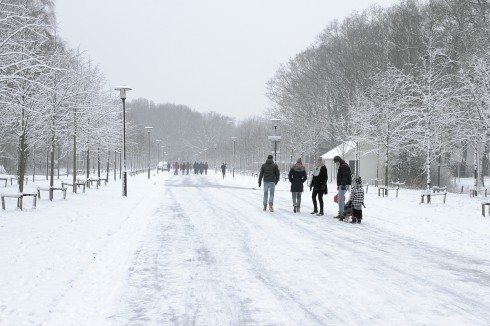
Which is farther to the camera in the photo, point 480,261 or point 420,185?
point 420,185

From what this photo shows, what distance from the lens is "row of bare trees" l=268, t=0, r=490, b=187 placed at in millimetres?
24953

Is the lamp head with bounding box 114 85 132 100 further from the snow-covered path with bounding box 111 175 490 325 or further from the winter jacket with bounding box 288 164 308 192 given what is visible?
the snow-covered path with bounding box 111 175 490 325

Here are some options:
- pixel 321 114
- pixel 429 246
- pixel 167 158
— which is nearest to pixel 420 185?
pixel 321 114

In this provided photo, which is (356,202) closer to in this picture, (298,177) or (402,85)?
(298,177)

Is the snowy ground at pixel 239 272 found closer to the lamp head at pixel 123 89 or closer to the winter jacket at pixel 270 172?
the winter jacket at pixel 270 172

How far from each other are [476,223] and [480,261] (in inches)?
234

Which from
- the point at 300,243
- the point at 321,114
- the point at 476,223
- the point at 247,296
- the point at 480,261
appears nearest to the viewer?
the point at 247,296

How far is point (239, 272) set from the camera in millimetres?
6828

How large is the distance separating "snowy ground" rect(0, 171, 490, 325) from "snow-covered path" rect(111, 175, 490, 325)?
16 millimetres

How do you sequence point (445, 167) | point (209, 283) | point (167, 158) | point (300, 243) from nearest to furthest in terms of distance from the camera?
point (209, 283) < point (300, 243) < point (445, 167) < point (167, 158)

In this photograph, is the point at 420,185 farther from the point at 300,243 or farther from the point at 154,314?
the point at 154,314

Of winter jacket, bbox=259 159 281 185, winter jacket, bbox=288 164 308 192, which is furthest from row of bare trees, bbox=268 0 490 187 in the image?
winter jacket, bbox=259 159 281 185

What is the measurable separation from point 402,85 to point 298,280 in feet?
82.2

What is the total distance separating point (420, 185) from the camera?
34.6 metres
